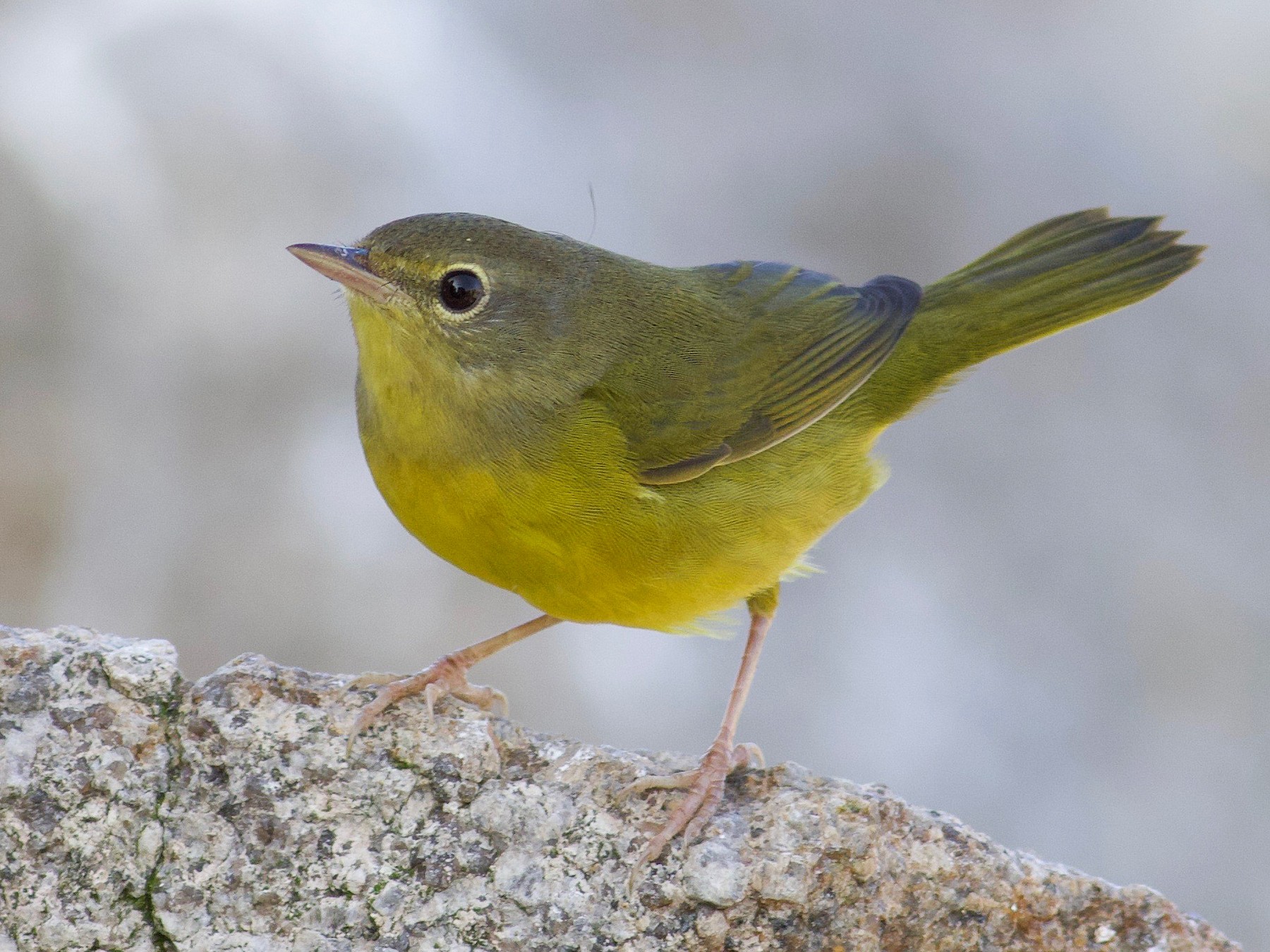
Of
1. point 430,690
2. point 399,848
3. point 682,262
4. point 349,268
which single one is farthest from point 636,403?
point 682,262

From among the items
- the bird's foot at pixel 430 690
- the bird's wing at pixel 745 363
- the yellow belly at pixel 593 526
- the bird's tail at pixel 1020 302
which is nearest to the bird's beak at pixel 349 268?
the yellow belly at pixel 593 526

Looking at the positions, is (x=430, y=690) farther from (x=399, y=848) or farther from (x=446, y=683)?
(x=399, y=848)

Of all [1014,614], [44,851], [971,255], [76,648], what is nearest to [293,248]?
[76,648]

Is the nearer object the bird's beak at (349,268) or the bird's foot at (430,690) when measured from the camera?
the bird's foot at (430,690)

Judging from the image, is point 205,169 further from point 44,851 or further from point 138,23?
point 44,851

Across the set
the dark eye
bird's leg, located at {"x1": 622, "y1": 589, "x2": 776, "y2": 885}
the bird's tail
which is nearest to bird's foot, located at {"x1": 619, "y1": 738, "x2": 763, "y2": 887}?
bird's leg, located at {"x1": 622, "y1": 589, "x2": 776, "y2": 885}

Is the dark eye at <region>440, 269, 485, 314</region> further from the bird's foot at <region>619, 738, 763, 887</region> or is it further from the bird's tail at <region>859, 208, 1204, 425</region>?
the bird's tail at <region>859, 208, 1204, 425</region>

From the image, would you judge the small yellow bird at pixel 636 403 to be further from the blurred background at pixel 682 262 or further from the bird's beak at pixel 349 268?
the blurred background at pixel 682 262
